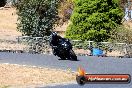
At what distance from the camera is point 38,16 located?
1393 inches

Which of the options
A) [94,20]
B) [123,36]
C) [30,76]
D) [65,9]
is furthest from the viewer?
[65,9]

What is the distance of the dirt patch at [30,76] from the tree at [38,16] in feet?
50.0

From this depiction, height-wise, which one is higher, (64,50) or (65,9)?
(64,50)

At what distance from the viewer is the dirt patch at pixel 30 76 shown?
53.5 feet

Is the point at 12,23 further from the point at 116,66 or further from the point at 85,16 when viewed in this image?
the point at 116,66

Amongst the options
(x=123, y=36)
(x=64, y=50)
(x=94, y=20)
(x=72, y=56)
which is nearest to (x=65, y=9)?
(x=94, y=20)

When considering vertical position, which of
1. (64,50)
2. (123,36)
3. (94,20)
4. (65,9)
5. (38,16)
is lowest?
Answer: (65,9)

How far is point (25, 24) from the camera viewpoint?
36094 mm

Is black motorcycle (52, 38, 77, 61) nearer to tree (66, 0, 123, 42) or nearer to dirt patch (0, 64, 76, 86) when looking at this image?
dirt patch (0, 64, 76, 86)

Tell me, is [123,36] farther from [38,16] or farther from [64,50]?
[38,16]

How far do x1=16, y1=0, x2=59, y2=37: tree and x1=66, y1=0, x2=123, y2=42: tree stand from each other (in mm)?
1753

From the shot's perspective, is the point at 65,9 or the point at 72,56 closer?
the point at 72,56

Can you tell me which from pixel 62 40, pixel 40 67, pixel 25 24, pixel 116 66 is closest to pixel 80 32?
pixel 25 24

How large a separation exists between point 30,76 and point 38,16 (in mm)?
18108
